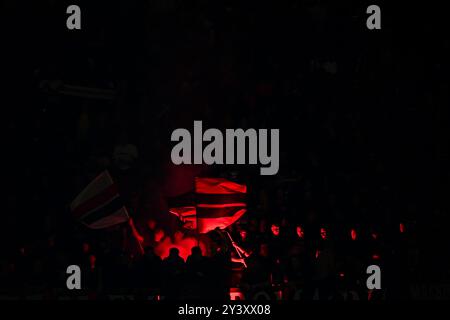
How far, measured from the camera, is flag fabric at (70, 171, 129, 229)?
13.9 meters

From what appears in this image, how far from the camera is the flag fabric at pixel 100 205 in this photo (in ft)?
45.6

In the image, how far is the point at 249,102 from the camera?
16.7 meters

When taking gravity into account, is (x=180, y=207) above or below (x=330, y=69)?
below

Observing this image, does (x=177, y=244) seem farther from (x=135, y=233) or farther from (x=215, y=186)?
(x=215, y=186)

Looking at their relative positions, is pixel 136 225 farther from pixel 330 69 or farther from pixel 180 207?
pixel 330 69

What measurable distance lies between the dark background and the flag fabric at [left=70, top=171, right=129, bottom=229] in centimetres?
99

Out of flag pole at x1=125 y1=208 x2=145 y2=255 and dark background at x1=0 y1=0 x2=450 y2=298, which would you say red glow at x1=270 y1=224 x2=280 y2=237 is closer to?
dark background at x1=0 y1=0 x2=450 y2=298

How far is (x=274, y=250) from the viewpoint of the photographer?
13.7 metres

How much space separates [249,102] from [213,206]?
9.23 ft

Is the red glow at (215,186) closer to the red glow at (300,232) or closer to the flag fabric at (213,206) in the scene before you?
the flag fabric at (213,206)

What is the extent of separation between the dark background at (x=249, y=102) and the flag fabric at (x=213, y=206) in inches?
26.4

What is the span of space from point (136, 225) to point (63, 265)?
2.09 meters
